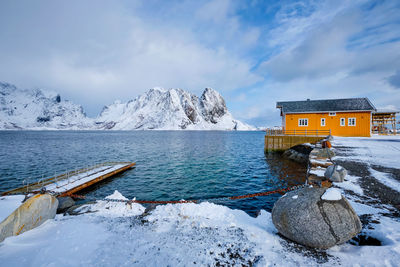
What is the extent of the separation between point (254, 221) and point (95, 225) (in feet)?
19.4

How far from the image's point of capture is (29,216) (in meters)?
6.01

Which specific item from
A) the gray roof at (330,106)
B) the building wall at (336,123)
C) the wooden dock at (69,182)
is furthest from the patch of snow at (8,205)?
the building wall at (336,123)

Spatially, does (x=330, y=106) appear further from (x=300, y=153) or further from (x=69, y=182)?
(x=69, y=182)

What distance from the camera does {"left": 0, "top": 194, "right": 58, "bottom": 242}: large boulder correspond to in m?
5.51

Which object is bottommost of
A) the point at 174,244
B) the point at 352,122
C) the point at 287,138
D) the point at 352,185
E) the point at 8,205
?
the point at 8,205

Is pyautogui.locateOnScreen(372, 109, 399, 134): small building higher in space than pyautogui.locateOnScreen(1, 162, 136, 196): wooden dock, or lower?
higher

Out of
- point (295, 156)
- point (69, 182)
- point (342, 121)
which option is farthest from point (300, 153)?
point (69, 182)

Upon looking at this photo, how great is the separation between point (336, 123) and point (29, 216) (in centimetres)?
3879

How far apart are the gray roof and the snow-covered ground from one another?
28201mm

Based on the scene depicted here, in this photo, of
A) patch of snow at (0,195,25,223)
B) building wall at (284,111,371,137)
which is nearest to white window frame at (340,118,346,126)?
building wall at (284,111,371,137)

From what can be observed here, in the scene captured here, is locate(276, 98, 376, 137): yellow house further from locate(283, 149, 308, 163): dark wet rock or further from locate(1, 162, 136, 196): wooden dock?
locate(1, 162, 136, 196): wooden dock

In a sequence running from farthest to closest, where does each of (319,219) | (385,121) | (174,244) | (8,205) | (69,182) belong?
(385,121)
(69,182)
(8,205)
(174,244)
(319,219)

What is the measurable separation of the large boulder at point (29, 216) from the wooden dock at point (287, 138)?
100.0 ft

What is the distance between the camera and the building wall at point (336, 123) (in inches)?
1161
